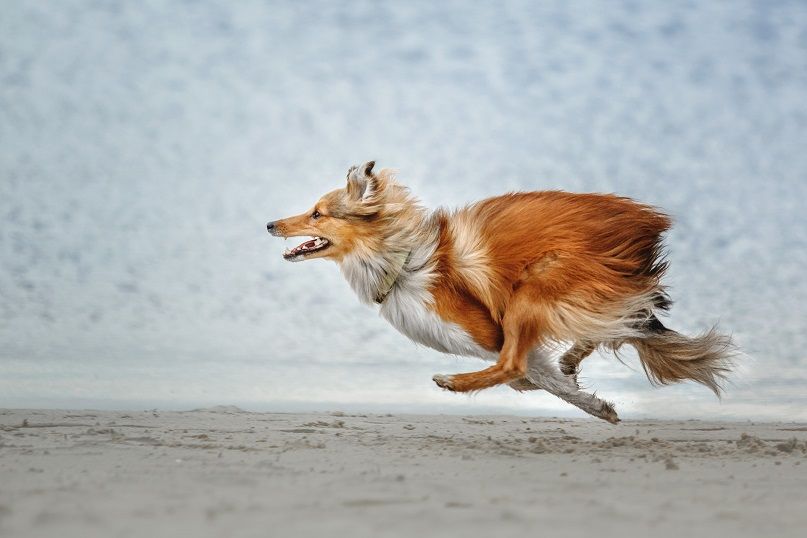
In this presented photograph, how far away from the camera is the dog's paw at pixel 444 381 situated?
20.5 feet

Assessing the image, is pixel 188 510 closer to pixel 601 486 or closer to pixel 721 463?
pixel 601 486

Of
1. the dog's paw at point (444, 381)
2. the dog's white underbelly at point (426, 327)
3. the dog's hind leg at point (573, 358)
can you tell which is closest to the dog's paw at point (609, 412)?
the dog's hind leg at point (573, 358)

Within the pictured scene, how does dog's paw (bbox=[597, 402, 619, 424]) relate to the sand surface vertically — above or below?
above

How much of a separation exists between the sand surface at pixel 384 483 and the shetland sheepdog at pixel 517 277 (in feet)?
2.12

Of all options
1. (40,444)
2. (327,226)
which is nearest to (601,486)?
Answer: (327,226)

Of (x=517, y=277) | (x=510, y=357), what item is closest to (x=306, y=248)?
(x=517, y=277)

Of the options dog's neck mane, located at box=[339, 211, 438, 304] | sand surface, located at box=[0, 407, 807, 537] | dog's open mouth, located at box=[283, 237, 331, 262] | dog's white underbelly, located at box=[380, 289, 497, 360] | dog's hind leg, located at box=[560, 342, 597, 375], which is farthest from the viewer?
dog's open mouth, located at box=[283, 237, 331, 262]

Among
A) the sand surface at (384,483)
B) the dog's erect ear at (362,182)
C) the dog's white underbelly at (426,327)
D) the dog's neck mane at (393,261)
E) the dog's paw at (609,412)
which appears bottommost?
the sand surface at (384,483)

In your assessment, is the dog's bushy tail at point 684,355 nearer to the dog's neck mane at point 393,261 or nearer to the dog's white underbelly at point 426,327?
the dog's white underbelly at point 426,327

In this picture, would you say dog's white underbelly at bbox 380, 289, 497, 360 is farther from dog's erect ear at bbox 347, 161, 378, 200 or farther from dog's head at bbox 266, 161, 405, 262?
dog's erect ear at bbox 347, 161, 378, 200

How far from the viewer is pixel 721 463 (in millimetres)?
5445

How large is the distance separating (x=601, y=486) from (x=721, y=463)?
171 cm

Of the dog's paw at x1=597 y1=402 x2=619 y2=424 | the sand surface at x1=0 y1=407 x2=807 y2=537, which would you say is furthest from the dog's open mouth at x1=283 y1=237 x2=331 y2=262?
the dog's paw at x1=597 y1=402 x2=619 y2=424

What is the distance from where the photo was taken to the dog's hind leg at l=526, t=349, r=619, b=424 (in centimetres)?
653
